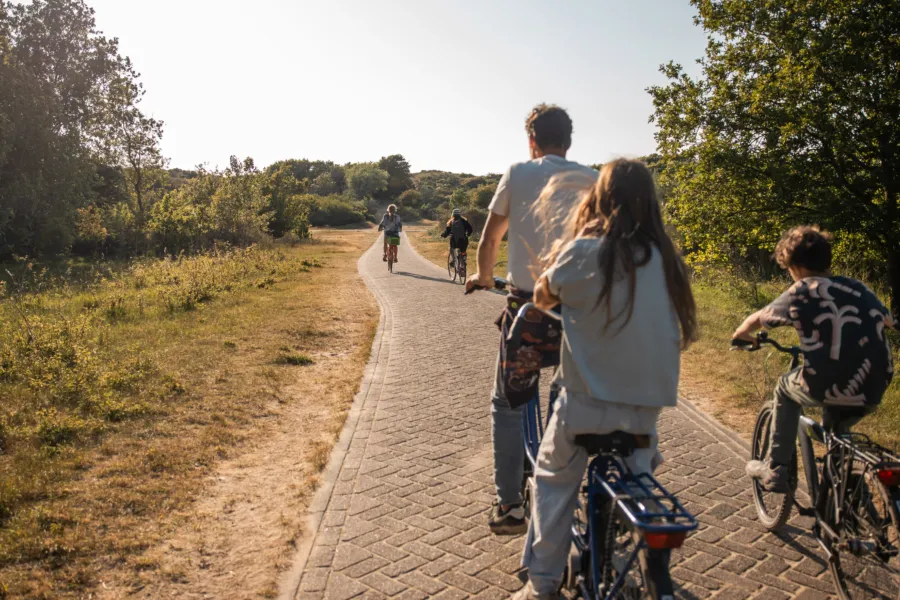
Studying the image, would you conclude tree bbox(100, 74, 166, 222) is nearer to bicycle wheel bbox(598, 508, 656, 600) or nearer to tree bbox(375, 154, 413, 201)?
bicycle wheel bbox(598, 508, 656, 600)

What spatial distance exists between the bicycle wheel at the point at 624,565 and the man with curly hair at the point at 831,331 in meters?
1.56

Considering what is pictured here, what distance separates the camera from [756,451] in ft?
14.5

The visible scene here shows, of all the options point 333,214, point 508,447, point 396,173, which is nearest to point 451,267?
point 508,447

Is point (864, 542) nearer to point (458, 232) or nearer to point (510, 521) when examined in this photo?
point (510, 521)

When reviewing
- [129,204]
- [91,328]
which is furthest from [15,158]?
[91,328]

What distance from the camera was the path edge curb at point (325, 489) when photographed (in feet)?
12.4

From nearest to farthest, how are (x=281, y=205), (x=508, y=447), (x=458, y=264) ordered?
(x=508, y=447) → (x=458, y=264) → (x=281, y=205)

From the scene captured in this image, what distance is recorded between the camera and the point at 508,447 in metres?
3.48

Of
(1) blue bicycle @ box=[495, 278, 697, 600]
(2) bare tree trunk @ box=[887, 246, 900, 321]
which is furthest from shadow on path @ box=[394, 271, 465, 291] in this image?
(1) blue bicycle @ box=[495, 278, 697, 600]

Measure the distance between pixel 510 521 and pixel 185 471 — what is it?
307 cm

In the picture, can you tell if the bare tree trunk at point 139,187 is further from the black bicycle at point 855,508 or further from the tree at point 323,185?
the tree at point 323,185

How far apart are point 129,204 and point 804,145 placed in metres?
31.7

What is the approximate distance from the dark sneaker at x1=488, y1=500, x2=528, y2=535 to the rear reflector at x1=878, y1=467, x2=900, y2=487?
A: 165 centimetres

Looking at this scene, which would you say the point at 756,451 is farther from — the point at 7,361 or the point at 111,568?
the point at 7,361
